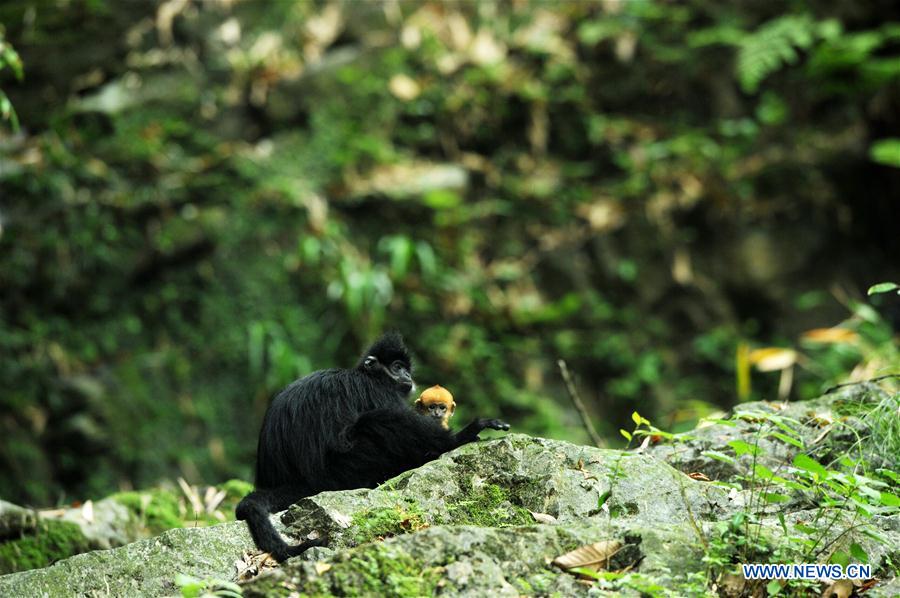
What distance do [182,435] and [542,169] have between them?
5134 mm

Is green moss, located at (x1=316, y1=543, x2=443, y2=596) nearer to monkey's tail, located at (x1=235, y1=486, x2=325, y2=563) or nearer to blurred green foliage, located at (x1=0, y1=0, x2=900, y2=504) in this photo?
monkey's tail, located at (x1=235, y1=486, x2=325, y2=563)

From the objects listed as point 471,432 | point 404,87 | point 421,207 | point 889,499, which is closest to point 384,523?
point 471,432

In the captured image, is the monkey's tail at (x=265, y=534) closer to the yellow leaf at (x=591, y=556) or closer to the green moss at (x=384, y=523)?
the green moss at (x=384, y=523)

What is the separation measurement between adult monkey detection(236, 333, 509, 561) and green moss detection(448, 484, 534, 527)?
52cm

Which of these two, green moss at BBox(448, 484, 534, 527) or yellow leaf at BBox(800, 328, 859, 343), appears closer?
green moss at BBox(448, 484, 534, 527)

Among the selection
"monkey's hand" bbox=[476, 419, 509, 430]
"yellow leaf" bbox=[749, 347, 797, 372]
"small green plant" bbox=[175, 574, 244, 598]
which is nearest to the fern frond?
"yellow leaf" bbox=[749, 347, 797, 372]

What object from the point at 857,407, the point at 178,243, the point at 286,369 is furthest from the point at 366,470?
the point at 178,243

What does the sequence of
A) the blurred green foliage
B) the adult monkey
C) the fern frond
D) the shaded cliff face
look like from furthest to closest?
the fern frond < the blurred green foliage < the adult monkey < the shaded cliff face

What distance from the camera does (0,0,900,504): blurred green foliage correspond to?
923 centimetres

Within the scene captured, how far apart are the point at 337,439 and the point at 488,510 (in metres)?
1.04

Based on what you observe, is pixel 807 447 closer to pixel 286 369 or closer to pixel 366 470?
pixel 366 470

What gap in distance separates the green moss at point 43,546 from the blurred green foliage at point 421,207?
390cm

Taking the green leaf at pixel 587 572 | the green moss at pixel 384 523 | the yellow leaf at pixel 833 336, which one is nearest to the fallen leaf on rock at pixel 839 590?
the green leaf at pixel 587 572

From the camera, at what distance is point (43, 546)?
16.5 ft
